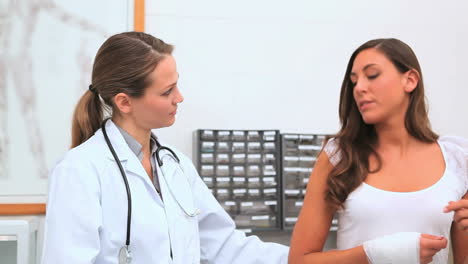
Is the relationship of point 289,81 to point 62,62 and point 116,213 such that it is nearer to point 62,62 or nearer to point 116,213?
point 62,62

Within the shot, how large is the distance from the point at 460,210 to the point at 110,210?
80 cm

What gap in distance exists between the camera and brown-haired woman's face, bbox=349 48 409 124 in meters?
1.31

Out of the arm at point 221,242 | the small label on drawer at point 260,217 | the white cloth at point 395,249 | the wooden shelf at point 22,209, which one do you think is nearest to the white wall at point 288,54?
the small label on drawer at point 260,217

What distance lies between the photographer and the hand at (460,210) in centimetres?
117

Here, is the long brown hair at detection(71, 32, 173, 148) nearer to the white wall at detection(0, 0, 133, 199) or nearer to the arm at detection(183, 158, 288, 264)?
the arm at detection(183, 158, 288, 264)

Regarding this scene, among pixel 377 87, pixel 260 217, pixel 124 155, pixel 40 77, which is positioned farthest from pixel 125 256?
pixel 40 77

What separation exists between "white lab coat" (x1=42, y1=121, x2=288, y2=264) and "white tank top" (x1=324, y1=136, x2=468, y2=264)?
0.42 meters

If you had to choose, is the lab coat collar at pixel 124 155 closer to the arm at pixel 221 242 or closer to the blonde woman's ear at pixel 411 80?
the arm at pixel 221 242

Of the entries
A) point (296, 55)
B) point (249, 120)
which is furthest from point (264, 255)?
point (296, 55)

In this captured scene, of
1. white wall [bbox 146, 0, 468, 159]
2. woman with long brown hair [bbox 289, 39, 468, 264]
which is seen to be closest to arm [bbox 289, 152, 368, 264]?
woman with long brown hair [bbox 289, 39, 468, 264]

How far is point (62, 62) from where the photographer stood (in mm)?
2369

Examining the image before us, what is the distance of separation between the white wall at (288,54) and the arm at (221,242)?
908mm

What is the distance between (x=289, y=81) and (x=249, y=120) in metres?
0.28

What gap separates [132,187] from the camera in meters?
1.28
